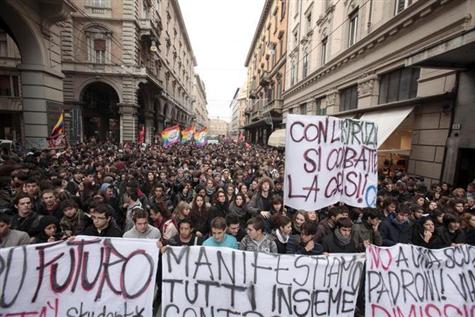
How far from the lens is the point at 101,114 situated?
99.0 feet

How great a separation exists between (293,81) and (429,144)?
1835 centimetres

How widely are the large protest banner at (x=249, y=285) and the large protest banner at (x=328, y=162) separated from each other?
2.65ft

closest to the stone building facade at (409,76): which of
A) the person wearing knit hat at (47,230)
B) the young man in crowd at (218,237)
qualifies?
the young man in crowd at (218,237)

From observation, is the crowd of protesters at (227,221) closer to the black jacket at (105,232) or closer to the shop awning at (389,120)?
the black jacket at (105,232)

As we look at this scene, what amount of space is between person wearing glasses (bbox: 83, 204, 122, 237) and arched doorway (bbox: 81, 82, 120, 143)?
27507mm

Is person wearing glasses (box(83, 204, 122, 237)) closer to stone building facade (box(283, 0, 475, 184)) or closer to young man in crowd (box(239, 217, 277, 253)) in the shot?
young man in crowd (box(239, 217, 277, 253))

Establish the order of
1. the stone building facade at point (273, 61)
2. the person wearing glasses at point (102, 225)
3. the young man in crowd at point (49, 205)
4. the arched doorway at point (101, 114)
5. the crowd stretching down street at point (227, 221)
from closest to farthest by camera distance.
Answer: the crowd stretching down street at point (227, 221) → the person wearing glasses at point (102, 225) → the young man in crowd at point (49, 205) → the arched doorway at point (101, 114) → the stone building facade at point (273, 61)

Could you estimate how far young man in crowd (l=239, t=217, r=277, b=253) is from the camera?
3.30 metres

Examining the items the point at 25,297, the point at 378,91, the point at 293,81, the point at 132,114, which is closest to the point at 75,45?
the point at 132,114

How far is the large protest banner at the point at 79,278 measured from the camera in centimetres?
246

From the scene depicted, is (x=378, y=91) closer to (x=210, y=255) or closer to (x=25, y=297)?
(x=210, y=255)

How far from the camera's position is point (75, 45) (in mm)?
22859

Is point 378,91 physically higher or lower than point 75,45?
lower

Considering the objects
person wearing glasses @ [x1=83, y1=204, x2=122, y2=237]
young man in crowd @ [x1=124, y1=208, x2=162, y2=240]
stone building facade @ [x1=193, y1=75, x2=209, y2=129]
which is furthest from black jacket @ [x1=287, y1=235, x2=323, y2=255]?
stone building facade @ [x1=193, y1=75, x2=209, y2=129]
